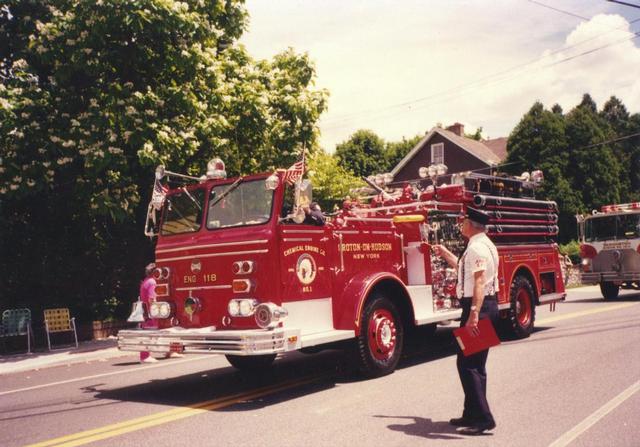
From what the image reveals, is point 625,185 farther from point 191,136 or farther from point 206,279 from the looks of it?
point 206,279

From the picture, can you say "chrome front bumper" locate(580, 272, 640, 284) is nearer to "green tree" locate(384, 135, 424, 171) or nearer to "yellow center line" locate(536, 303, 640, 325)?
"yellow center line" locate(536, 303, 640, 325)

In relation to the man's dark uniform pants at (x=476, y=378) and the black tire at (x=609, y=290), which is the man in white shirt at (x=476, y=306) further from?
the black tire at (x=609, y=290)

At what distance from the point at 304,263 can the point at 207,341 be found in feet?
4.74

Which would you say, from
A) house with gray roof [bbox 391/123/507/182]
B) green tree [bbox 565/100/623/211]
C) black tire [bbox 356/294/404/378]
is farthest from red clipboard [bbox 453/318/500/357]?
house with gray roof [bbox 391/123/507/182]

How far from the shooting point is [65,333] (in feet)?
50.6

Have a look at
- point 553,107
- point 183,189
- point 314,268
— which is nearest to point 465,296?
point 314,268

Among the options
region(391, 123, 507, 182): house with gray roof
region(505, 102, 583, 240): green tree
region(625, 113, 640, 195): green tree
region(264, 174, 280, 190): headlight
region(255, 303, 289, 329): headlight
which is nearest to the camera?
region(255, 303, 289, 329): headlight

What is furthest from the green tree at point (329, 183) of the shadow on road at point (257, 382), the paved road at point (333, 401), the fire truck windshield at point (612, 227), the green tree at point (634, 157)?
the green tree at point (634, 157)

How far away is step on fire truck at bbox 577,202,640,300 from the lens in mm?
18516

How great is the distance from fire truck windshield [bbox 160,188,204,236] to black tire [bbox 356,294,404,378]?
2.46 meters

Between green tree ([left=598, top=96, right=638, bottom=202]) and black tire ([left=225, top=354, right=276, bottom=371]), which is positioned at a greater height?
green tree ([left=598, top=96, right=638, bottom=202])

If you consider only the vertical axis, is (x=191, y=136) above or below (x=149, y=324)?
above

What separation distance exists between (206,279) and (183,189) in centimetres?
151

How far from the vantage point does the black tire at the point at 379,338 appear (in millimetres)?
8023
